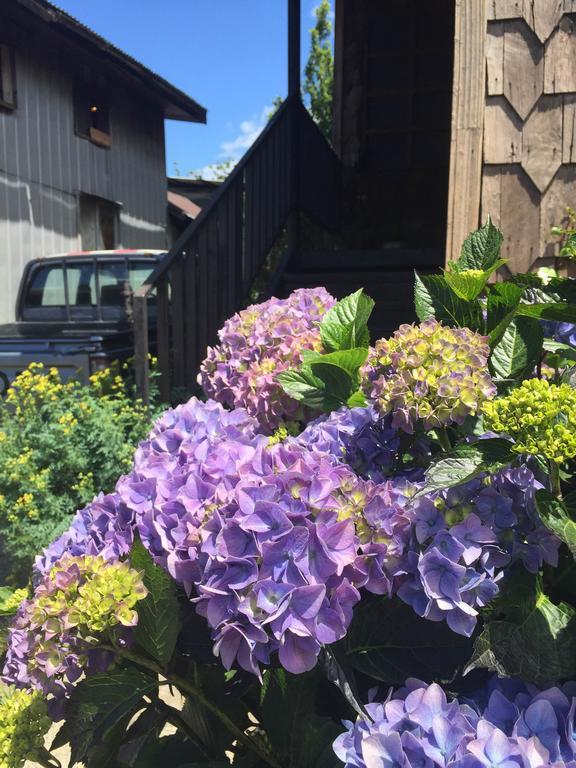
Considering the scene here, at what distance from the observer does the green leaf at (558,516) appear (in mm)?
740

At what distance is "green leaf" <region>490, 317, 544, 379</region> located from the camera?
1.02m

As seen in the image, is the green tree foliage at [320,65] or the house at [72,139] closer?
the house at [72,139]

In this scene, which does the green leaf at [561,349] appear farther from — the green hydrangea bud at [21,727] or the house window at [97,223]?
the house window at [97,223]

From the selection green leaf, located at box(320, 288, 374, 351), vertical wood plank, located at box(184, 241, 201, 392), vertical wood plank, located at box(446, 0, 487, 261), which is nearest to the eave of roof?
vertical wood plank, located at box(184, 241, 201, 392)

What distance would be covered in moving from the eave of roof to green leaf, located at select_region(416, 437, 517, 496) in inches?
422

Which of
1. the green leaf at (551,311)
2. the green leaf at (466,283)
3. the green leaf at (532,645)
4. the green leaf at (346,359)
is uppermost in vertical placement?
the green leaf at (466,283)

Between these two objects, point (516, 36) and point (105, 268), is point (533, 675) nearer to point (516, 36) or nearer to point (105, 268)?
point (516, 36)

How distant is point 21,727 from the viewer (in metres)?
0.93

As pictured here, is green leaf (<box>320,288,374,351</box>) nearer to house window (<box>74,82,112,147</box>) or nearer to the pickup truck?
the pickup truck

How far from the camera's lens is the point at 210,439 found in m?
1.09

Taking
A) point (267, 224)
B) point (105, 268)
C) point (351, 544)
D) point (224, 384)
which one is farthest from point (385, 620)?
point (105, 268)

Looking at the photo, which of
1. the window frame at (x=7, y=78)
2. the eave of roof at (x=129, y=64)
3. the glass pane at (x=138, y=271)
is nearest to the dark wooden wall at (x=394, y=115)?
the glass pane at (x=138, y=271)

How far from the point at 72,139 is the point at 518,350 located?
1228cm

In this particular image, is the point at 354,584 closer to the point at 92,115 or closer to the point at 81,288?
the point at 81,288
